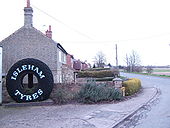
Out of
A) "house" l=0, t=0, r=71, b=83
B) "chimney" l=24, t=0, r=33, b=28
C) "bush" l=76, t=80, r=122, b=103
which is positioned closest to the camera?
"bush" l=76, t=80, r=122, b=103

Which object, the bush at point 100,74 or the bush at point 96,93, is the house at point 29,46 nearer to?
the bush at point 96,93

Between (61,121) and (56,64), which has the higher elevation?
(56,64)

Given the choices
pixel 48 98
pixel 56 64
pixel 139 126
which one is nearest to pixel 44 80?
pixel 48 98

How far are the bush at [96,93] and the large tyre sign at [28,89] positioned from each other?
1995 mm

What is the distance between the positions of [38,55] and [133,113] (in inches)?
538

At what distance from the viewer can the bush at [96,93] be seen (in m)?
Answer: 12.6

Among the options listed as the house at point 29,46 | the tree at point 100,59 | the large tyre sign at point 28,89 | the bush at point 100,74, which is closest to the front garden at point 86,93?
the large tyre sign at point 28,89

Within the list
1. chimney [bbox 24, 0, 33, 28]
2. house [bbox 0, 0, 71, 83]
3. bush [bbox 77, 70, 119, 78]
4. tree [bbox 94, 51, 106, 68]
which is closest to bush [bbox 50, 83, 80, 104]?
house [bbox 0, 0, 71, 83]

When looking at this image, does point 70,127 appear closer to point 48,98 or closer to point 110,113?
point 110,113

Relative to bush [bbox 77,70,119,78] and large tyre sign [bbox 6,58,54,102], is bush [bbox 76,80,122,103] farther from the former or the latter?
bush [bbox 77,70,119,78]

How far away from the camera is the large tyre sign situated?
12.2m

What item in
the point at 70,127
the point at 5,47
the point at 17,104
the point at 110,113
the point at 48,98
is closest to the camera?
the point at 70,127

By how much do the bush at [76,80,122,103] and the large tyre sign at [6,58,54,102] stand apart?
1.99m

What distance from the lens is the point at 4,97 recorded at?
13.3m
